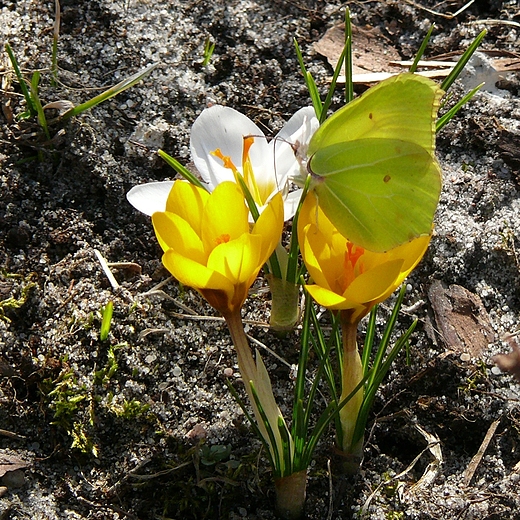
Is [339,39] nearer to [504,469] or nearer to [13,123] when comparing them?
[13,123]

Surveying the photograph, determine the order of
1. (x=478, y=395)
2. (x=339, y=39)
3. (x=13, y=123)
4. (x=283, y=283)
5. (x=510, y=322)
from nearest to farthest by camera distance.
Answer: (x=283, y=283) → (x=478, y=395) → (x=510, y=322) → (x=13, y=123) → (x=339, y=39)

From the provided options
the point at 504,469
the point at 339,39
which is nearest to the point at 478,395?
the point at 504,469

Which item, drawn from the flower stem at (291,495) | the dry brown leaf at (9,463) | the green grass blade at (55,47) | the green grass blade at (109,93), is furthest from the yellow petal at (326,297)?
the green grass blade at (55,47)

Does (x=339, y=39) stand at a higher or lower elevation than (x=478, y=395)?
higher

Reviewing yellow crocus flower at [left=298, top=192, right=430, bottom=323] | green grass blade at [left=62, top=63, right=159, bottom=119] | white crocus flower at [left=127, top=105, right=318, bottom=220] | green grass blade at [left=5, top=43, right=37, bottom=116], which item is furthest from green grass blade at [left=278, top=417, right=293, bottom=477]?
green grass blade at [left=5, top=43, right=37, bottom=116]

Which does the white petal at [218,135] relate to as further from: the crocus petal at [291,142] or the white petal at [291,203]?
the white petal at [291,203]

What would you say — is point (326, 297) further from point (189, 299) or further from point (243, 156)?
point (189, 299)

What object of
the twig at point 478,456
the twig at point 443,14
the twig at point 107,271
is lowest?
the twig at point 478,456
